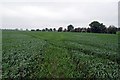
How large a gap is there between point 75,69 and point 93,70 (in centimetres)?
127

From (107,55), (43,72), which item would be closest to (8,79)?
(43,72)

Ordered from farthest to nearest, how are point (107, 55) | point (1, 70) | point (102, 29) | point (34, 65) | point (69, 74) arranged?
point (102, 29)
point (107, 55)
point (34, 65)
point (1, 70)
point (69, 74)

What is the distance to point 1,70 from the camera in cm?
1352

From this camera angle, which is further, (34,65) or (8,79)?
(34,65)

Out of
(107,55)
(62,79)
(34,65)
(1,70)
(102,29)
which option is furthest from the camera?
(102,29)

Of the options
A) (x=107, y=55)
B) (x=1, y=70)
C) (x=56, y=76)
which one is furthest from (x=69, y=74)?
(x=107, y=55)

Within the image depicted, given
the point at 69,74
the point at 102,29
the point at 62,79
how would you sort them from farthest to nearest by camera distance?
the point at 102,29 < the point at 69,74 < the point at 62,79

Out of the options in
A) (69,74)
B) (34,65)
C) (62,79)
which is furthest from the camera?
(34,65)

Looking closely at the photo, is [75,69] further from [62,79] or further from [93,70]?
[62,79]

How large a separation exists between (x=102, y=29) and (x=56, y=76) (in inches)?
3815

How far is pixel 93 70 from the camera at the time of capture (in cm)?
1320

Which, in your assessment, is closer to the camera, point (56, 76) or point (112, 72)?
point (56, 76)

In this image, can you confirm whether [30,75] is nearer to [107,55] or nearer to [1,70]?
[1,70]

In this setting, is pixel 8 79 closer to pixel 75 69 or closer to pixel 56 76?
pixel 56 76
